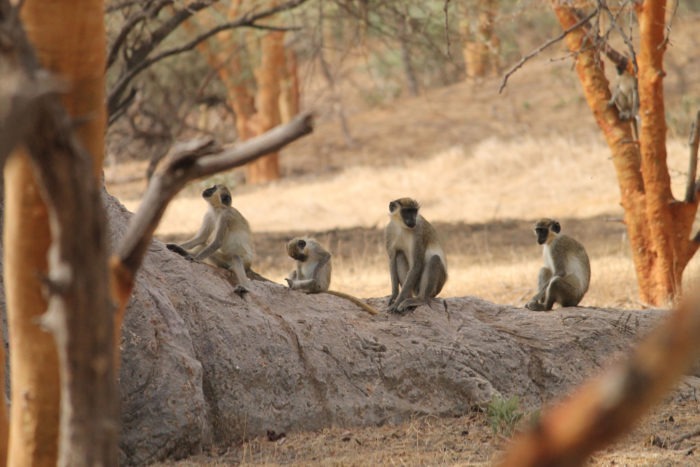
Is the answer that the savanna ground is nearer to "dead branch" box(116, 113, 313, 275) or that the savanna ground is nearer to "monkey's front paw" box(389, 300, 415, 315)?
"monkey's front paw" box(389, 300, 415, 315)

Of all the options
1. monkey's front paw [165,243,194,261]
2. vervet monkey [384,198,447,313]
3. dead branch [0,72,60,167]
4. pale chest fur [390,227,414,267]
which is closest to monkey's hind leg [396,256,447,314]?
vervet monkey [384,198,447,313]

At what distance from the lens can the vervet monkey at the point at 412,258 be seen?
759 centimetres

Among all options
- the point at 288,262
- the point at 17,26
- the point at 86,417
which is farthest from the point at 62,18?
the point at 288,262

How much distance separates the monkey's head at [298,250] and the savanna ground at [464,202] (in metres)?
2.10

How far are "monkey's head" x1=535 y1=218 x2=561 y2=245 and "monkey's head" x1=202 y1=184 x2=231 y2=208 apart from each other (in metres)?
2.76

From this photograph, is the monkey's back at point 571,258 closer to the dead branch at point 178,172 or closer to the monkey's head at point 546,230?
the monkey's head at point 546,230

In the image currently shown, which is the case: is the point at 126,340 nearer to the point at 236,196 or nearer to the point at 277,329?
the point at 277,329

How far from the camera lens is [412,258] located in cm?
771

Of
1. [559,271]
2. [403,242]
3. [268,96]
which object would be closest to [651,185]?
[559,271]

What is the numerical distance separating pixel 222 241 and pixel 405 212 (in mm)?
1483

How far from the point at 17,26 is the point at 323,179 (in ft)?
74.1

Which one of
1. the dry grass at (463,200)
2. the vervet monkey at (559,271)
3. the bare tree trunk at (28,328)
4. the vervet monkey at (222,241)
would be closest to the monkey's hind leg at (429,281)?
the vervet monkey at (559,271)

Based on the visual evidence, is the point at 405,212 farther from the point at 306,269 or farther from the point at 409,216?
the point at 306,269

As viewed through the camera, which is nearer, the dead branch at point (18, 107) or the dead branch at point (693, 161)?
the dead branch at point (18, 107)
